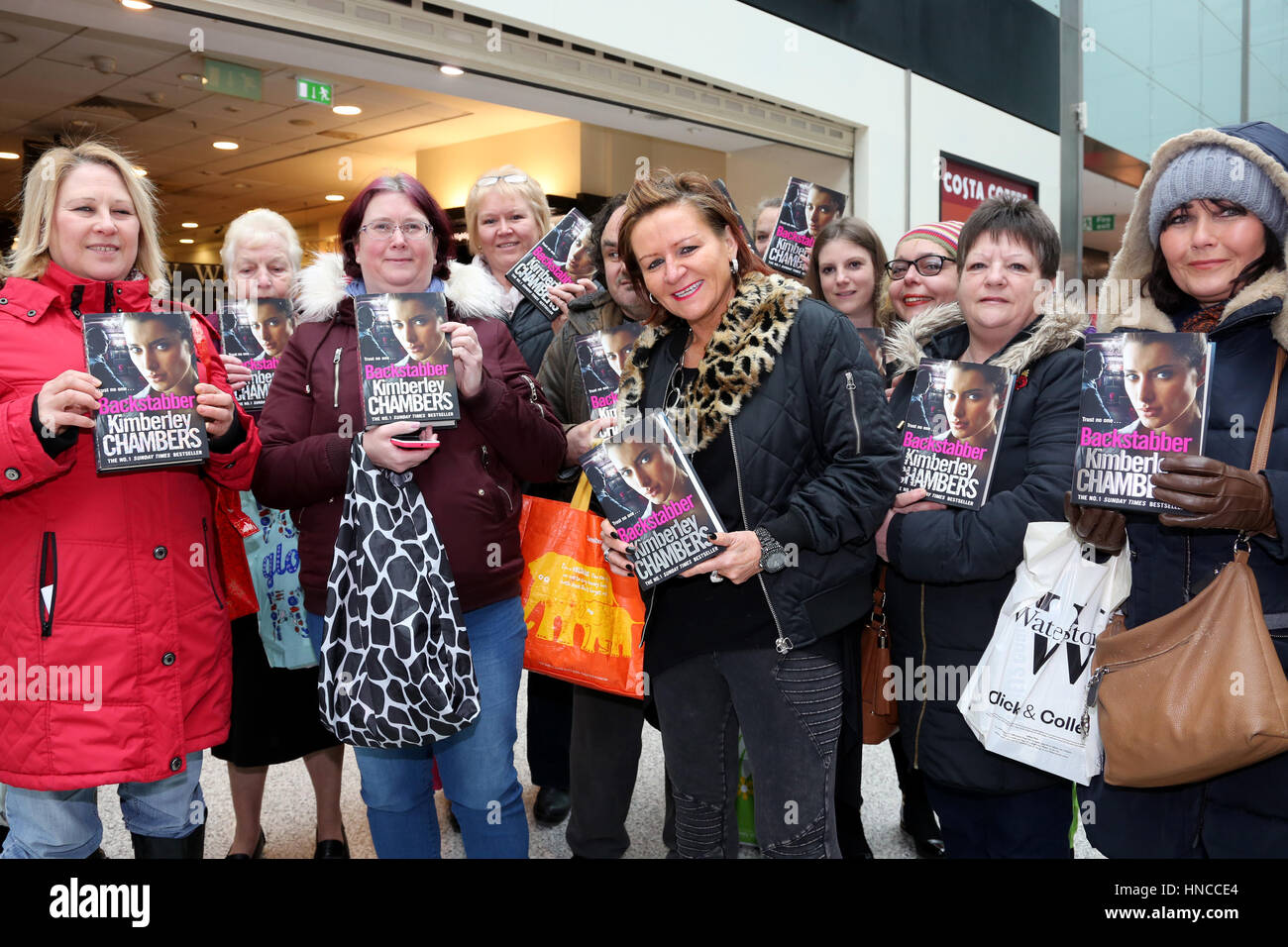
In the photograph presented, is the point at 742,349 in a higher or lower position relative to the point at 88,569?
higher

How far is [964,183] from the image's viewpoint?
835 centimetres

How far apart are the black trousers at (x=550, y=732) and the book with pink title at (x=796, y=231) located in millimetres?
1565

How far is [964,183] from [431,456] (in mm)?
7540

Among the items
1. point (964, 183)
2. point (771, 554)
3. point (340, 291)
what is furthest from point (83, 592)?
point (964, 183)

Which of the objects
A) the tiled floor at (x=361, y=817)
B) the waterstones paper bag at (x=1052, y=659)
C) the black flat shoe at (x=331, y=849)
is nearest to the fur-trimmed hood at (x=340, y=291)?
the waterstones paper bag at (x=1052, y=659)

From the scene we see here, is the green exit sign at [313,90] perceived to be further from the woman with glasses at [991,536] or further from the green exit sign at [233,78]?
the woman with glasses at [991,536]

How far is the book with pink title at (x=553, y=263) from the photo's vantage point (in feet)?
9.23

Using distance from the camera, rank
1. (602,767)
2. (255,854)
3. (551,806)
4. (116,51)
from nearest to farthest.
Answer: (602,767) → (255,854) → (551,806) → (116,51)

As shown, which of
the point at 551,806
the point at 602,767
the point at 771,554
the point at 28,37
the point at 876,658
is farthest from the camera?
the point at 28,37

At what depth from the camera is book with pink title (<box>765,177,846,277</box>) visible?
3107 mm

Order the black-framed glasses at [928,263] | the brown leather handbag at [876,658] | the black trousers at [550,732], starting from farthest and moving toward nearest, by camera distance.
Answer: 1. the black trousers at [550,732]
2. the black-framed glasses at [928,263]
3. the brown leather handbag at [876,658]

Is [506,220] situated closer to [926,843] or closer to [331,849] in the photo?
[331,849]

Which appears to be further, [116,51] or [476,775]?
[116,51]

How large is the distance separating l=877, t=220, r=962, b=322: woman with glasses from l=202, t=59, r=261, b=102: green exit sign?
12.5ft
